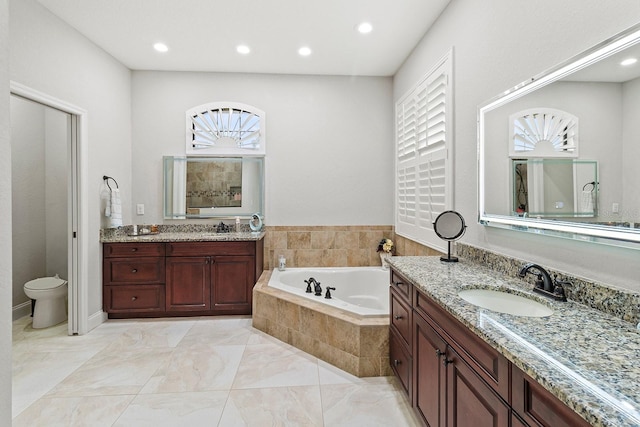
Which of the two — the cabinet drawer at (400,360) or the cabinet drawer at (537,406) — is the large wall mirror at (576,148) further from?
the cabinet drawer at (400,360)

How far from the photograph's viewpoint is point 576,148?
133 centimetres

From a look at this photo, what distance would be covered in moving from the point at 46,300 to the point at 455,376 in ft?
12.2

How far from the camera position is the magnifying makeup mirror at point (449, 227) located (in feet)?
6.81

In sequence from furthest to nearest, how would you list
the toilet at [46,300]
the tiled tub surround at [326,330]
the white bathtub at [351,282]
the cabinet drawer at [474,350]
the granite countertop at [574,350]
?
the white bathtub at [351,282]
the toilet at [46,300]
the tiled tub surround at [326,330]
the cabinet drawer at [474,350]
the granite countertop at [574,350]

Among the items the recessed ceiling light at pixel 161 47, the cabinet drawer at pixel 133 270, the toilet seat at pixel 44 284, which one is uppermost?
the recessed ceiling light at pixel 161 47

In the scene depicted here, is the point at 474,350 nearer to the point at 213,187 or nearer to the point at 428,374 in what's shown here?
the point at 428,374

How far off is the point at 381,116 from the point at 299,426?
3.35 meters

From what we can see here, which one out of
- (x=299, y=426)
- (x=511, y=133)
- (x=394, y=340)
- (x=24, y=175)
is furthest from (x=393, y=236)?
(x=24, y=175)

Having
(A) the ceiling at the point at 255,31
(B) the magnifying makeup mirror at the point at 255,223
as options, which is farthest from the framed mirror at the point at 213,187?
(A) the ceiling at the point at 255,31

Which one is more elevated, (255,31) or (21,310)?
(255,31)

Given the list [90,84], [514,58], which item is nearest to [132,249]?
[90,84]

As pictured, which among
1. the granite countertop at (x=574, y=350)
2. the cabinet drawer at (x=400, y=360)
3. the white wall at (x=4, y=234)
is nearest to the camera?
the granite countertop at (x=574, y=350)

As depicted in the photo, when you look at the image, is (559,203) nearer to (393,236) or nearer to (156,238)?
(393,236)

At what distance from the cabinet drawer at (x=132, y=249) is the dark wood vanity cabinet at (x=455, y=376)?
8.22 ft
